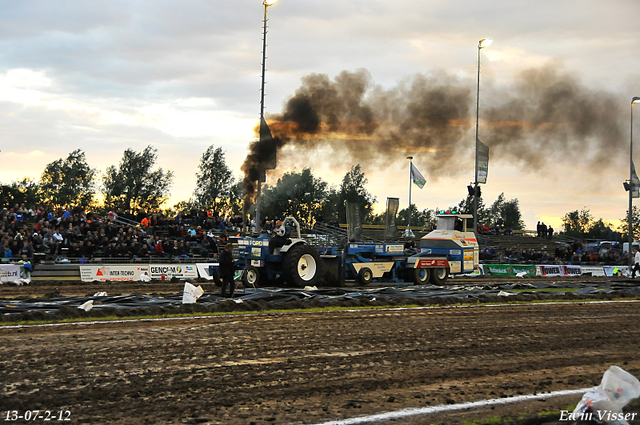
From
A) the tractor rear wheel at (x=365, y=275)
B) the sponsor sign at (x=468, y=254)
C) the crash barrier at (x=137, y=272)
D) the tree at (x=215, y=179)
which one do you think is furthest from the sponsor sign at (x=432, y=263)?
the tree at (x=215, y=179)

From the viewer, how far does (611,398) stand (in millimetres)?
4941

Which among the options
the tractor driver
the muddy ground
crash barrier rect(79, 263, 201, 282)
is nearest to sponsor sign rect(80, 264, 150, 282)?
crash barrier rect(79, 263, 201, 282)

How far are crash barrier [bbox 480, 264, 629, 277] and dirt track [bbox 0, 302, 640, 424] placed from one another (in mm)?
21139

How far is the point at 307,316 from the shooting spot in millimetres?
11797

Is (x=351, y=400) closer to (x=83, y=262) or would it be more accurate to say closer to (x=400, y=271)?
(x=400, y=271)

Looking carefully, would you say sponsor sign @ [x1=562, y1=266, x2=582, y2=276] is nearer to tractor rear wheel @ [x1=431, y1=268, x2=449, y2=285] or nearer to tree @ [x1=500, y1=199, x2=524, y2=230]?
tractor rear wheel @ [x1=431, y1=268, x2=449, y2=285]

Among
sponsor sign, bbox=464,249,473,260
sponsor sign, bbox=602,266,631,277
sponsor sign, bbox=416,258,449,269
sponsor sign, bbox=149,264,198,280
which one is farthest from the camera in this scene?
sponsor sign, bbox=602,266,631,277

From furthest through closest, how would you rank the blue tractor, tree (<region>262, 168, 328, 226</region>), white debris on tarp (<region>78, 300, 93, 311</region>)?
tree (<region>262, 168, 328, 226</region>)
the blue tractor
white debris on tarp (<region>78, 300, 93, 311</region>)

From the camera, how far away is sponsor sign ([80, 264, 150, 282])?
2212 cm

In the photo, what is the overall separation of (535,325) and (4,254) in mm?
18785

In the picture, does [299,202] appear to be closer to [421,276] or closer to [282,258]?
[421,276]

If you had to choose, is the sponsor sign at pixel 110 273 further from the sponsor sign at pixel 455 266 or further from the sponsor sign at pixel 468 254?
the sponsor sign at pixel 468 254

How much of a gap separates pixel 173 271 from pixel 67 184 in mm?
43761

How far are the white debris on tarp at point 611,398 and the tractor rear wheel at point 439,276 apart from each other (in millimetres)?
17493
